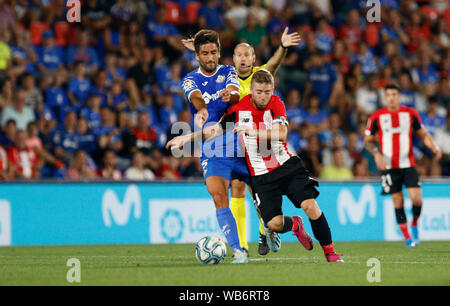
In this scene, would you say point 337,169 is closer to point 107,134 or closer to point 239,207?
point 107,134

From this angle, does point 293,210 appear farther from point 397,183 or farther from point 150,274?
point 150,274

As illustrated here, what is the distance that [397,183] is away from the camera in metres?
12.3

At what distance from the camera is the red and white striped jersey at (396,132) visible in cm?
1227

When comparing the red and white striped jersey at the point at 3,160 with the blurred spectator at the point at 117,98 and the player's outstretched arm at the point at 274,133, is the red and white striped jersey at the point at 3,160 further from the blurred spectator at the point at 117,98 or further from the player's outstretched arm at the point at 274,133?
the player's outstretched arm at the point at 274,133

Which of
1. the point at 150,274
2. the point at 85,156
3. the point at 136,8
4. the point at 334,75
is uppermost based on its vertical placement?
the point at 136,8

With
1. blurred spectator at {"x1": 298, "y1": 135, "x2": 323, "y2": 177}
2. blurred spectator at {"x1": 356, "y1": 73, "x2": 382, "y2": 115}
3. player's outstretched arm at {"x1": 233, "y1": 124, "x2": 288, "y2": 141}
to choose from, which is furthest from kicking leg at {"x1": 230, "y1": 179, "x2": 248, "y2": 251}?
Result: blurred spectator at {"x1": 356, "y1": 73, "x2": 382, "y2": 115}

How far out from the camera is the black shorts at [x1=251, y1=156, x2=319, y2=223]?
27.0ft

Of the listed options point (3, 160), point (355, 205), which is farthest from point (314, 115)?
point (3, 160)

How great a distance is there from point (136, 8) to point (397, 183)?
23.9ft

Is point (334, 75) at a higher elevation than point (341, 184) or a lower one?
higher

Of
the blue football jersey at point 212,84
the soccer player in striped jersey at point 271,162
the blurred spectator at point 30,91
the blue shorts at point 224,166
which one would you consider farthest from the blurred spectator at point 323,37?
the soccer player in striped jersey at point 271,162

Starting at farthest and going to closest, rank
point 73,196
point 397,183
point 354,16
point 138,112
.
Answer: point 354,16
point 138,112
point 73,196
point 397,183

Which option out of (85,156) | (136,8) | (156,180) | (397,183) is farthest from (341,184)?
(136,8)

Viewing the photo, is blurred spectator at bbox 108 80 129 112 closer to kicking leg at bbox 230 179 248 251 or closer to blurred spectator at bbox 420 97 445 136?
kicking leg at bbox 230 179 248 251
